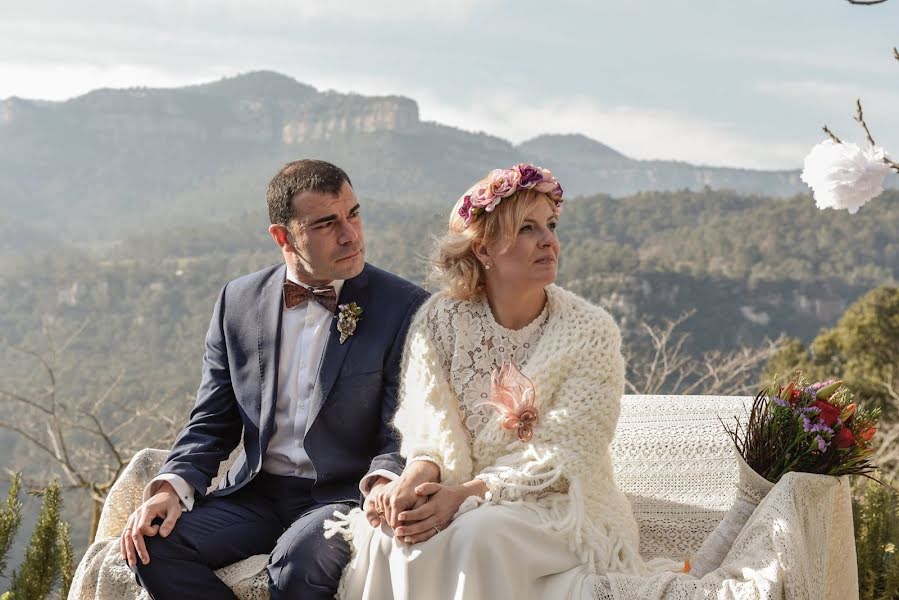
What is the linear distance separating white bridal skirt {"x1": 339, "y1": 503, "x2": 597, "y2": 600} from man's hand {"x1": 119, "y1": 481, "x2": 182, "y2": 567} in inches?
26.9

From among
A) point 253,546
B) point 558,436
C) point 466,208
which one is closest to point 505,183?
point 466,208

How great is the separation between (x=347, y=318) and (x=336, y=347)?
108 mm

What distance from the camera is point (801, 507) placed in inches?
107

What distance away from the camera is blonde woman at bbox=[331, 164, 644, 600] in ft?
8.66

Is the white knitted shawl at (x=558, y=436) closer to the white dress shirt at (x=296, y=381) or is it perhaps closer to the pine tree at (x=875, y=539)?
the white dress shirt at (x=296, y=381)

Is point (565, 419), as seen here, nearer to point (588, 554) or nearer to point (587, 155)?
point (588, 554)

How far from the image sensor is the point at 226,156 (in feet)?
203

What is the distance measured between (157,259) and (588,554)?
1287 inches

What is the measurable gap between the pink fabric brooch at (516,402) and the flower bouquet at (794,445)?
64cm

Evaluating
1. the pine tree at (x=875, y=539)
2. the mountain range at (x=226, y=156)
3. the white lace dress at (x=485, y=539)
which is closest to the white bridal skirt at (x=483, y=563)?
the white lace dress at (x=485, y=539)

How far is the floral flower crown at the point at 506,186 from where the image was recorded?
297 cm

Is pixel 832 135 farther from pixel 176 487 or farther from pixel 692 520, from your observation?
pixel 176 487

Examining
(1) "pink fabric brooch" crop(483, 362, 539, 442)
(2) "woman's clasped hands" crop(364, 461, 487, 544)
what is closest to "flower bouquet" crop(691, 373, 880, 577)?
(1) "pink fabric brooch" crop(483, 362, 539, 442)

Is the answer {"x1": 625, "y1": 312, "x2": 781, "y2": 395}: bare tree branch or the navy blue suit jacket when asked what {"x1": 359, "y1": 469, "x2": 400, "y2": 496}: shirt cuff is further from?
{"x1": 625, "y1": 312, "x2": 781, "y2": 395}: bare tree branch
